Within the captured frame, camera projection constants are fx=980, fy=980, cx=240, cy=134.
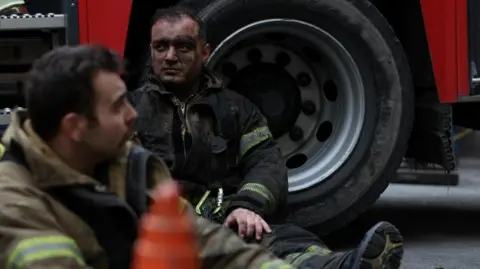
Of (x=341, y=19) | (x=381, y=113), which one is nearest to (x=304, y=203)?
(x=381, y=113)

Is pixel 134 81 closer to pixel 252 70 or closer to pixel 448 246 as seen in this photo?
pixel 252 70

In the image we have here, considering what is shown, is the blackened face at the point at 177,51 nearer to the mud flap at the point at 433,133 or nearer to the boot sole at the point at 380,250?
the boot sole at the point at 380,250

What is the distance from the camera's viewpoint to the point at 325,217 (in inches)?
179

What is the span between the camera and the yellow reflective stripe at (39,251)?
6.14 ft

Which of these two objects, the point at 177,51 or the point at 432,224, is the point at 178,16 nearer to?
the point at 177,51

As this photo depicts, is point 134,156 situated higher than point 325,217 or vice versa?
point 134,156

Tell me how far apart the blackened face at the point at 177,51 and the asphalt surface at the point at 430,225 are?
1.72m

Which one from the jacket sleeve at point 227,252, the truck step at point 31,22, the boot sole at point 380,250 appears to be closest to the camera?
the jacket sleeve at point 227,252

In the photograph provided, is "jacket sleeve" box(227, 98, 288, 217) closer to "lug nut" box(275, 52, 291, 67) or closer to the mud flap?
"lug nut" box(275, 52, 291, 67)

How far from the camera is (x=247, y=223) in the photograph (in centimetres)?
287

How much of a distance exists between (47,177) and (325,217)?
2688mm

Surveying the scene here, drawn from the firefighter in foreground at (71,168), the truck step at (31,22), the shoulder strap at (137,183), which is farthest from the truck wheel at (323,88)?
the firefighter in foreground at (71,168)

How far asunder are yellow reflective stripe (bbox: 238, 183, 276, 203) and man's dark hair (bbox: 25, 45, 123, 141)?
118 centimetres

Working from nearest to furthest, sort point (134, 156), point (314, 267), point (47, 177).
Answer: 1. point (47, 177)
2. point (134, 156)
3. point (314, 267)
